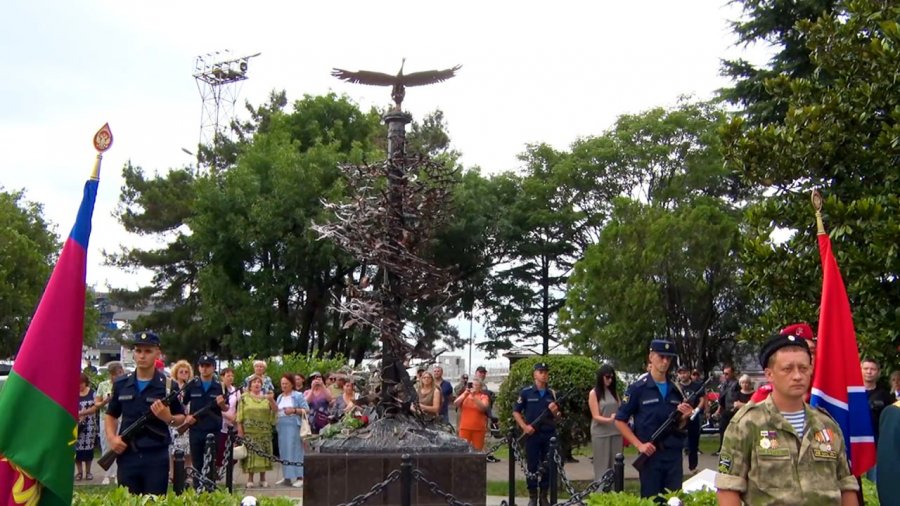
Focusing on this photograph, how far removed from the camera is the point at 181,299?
124ft

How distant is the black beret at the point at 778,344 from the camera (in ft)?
14.1

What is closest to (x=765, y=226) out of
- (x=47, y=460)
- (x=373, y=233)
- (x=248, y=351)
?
(x=373, y=233)

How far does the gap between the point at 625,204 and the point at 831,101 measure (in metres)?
19.3

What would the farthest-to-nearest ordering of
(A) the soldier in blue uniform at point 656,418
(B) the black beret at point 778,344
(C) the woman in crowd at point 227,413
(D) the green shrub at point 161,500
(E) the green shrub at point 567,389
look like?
(E) the green shrub at point 567,389 < (C) the woman in crowd at point 227,413 < (A) the soldier in blue uniform at point 656,418 < (D) the green shrub at point 161,500 < (B) the black beret at point 778,344

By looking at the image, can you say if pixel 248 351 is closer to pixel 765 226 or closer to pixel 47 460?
pixel 765 226

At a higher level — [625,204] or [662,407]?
[625,204]

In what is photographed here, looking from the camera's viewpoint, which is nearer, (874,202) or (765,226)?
(874,202)

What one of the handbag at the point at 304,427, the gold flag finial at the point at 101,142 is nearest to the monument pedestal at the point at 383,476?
the handbag at the point at 304,427

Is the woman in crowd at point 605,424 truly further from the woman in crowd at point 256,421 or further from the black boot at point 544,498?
the woman in crowd at point 256,421

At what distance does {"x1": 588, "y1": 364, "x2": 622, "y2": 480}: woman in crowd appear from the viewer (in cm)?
1109

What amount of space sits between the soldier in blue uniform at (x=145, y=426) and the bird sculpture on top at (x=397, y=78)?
495 cm

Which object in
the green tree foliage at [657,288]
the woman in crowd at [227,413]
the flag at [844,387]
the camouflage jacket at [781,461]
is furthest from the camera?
the green tree foliage at [657,288]

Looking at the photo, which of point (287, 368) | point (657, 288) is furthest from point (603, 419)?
point (657, 288)

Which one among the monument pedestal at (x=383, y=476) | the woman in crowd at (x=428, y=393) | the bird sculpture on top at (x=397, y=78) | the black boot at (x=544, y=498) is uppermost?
the bird sculpture on top at (x=397, y=78)
